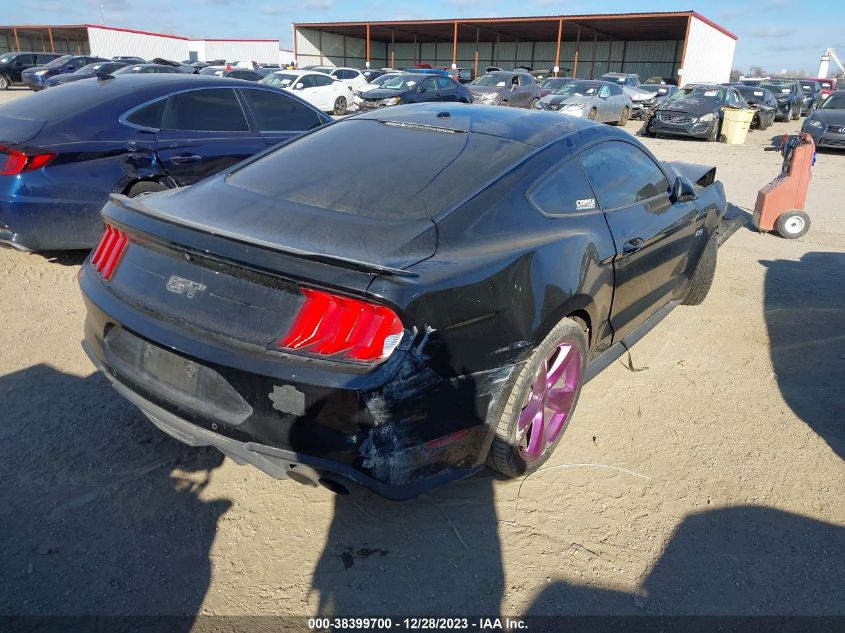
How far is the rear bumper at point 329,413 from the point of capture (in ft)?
6.71

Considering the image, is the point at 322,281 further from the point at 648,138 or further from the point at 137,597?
the point at 648,138

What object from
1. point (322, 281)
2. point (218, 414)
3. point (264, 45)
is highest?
point (322, 281)

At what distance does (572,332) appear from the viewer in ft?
9.31

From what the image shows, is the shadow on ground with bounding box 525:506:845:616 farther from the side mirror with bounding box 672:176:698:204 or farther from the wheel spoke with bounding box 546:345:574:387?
the side mirror with bounding box 672:176:698:204

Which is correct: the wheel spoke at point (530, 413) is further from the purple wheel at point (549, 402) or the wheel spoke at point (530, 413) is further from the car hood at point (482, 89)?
the car hood at point (482, 89)

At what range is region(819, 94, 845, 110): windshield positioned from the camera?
16686 millimetres

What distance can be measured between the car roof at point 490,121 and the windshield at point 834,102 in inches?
673

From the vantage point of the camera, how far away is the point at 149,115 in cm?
533

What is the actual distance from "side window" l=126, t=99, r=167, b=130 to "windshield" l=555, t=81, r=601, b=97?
17.3 metres

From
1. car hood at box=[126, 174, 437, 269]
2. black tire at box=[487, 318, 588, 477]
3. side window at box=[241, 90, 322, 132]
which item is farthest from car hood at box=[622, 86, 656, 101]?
car hood at box=[126, 174, 437, 269]

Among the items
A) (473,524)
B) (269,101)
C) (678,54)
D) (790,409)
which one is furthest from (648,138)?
(678,54)

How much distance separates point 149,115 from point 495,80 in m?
17.9

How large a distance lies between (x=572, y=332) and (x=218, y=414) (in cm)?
156

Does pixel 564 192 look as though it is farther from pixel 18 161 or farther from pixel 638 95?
pixel 638 95
